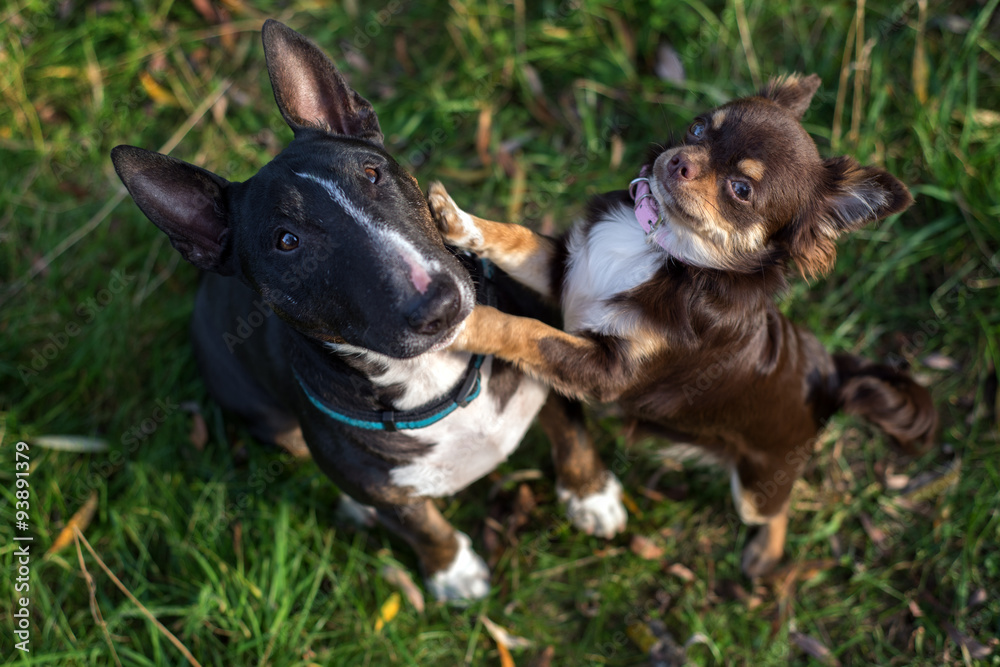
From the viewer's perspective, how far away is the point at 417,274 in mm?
2207

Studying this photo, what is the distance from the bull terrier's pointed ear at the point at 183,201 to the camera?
2.33m

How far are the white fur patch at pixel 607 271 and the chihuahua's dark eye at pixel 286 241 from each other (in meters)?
1.18

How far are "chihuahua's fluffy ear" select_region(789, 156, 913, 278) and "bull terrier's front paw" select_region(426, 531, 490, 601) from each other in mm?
2249

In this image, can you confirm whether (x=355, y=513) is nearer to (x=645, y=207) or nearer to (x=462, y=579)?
(x=462, y=579)

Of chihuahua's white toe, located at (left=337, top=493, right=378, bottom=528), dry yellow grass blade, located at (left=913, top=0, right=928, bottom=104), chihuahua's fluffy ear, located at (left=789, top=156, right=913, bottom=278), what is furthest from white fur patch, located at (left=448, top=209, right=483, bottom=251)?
dry yellow grass blade, located at (left=913, top=0, right=928, bottom=104)

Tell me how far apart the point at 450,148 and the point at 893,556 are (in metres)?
3.82

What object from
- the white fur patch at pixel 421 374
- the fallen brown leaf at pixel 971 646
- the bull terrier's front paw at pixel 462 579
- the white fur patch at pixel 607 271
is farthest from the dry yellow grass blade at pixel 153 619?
the fallen brown leaf at pixel 971 646

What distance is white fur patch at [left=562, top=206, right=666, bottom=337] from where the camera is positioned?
Result: 272 centimetres

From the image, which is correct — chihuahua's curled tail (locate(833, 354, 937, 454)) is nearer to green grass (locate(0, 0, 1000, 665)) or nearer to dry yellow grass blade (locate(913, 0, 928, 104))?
green grass (locate(0, 0, 1000, 665))

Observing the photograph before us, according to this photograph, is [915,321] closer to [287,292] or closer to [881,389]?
[881,389]

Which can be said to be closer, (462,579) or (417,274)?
(417,274)

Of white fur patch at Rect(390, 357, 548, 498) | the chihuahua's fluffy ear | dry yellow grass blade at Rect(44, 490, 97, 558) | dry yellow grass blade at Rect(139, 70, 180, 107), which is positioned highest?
dry yellow grass blade at Rect(139, 70, 180, 107)

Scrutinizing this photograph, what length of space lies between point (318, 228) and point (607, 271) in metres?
1.21

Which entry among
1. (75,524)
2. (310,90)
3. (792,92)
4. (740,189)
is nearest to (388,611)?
(75,524)
